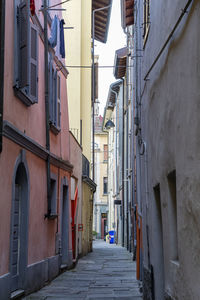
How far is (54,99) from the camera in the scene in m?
13.5

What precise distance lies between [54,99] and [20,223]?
14.9ft

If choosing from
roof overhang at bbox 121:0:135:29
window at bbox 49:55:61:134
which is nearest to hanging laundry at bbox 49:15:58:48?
window at bbox 49:55:61:134

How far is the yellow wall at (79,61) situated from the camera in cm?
2302

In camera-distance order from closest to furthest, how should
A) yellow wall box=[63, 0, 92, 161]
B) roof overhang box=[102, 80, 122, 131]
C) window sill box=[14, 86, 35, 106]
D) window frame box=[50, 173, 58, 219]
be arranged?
window sill box=[14, 86, 35, 106] → window frame box=[50, 173, 58, 219] → yellow wall box=[63, 0, 92, 161] → roof overhang box=[102, 80, 122, 131]

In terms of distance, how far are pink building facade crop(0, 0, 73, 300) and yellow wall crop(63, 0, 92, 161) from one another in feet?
27.6

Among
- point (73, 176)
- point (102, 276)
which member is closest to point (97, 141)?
point (73, 176)

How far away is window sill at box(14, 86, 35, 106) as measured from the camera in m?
8.88

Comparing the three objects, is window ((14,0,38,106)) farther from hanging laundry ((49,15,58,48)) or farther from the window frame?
the window frame

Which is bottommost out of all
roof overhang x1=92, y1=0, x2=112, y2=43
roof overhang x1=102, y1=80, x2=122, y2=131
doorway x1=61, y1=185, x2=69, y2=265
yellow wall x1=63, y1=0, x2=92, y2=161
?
doorway x1=61, y1=185, x2=69, y2=265

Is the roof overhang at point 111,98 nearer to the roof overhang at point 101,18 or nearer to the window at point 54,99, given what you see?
the roof overhang at point 101,18

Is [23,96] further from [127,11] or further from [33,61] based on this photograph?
[127,11]

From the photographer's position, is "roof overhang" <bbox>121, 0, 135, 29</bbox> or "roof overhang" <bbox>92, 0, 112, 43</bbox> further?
"roof overhang" <bbox>92, 0, 112, 43</bbox>

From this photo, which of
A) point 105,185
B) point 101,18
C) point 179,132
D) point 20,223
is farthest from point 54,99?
point 105,185

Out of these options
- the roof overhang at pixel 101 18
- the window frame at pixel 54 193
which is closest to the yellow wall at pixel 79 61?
the roof overhang at pixel 101 18
